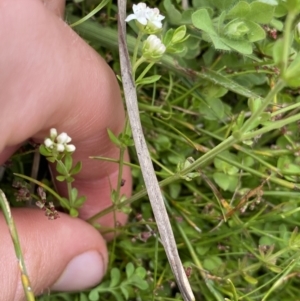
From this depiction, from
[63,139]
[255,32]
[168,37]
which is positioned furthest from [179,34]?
[63,139]

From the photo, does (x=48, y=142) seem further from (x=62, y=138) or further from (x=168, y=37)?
(x=168, y=37)

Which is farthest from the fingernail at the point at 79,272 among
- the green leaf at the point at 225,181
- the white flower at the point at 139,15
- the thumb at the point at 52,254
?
the white flower at the point at 139,15

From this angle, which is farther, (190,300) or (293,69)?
(190,300)

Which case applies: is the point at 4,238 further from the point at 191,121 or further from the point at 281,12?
the point at 281,12

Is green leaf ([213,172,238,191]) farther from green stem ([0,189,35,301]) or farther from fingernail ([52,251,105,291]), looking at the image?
green stem ([0,189,35,301])

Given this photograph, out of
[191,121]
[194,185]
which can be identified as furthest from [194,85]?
[194,185]

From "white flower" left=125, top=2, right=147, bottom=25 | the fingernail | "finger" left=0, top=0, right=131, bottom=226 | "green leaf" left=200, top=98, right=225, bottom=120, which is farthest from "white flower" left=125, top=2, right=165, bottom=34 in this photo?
the fingernail
